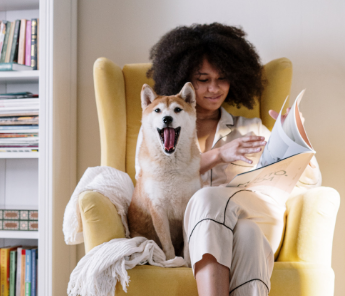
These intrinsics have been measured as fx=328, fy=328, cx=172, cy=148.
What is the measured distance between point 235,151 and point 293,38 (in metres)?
0.94

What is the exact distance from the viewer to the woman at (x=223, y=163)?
78cm

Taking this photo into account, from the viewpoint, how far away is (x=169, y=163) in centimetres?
95

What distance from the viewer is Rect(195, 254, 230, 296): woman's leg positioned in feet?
2.45

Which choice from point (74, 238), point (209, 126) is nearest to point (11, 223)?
point (74, 238)

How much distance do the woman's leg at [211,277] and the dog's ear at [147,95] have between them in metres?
0.48

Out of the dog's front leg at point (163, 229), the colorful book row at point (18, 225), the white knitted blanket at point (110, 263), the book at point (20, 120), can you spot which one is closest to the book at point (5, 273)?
the colorful book row at point (18, 225)

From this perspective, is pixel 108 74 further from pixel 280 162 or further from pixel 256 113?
pixel 280 162

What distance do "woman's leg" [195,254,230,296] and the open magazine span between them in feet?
0.77

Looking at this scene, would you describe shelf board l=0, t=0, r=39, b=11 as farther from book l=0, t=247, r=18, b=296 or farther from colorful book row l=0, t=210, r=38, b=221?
book l=0, t=247, r=18, b=296

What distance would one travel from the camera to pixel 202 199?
0.85 meters

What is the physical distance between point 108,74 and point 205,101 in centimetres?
46

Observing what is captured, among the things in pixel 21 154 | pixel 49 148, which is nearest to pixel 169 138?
pixel 49 148

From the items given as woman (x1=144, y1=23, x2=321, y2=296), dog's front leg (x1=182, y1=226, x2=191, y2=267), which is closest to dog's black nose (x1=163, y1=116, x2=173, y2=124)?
woman (x1=144, y1=23, x2=321, y2=296)

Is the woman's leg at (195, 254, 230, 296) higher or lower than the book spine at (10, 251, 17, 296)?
higher
